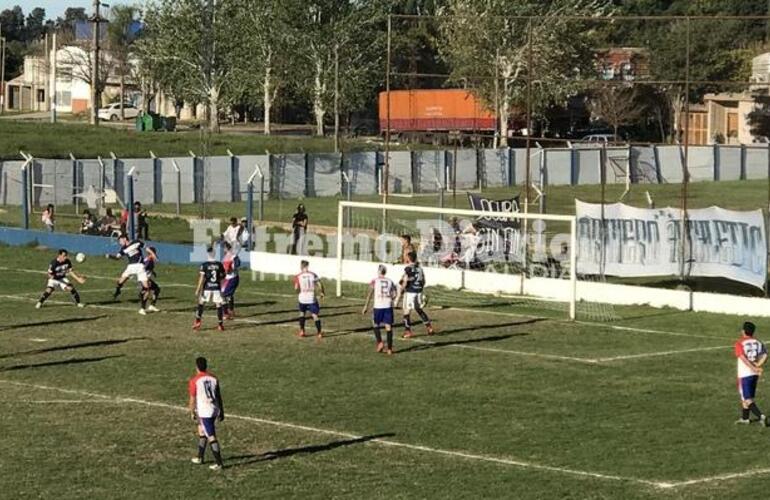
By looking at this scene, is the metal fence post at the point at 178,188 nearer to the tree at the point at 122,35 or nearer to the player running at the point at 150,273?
the player running at the point at 150,273

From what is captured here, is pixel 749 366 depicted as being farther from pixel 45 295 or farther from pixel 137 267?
pixel 45 295

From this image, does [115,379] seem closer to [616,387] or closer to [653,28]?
[616,387]

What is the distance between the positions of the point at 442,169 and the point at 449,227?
1032 inches

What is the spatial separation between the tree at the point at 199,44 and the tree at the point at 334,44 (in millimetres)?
4031

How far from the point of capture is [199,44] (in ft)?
278

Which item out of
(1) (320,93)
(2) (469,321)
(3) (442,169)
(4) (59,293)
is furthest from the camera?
(1) (320,93)

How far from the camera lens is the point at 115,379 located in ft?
83.3

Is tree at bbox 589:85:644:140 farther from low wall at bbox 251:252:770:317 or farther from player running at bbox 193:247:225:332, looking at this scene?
player running at bbox 193:247:225:332

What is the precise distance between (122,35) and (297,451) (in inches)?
4380

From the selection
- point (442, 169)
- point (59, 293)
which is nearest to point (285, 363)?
point (59, 293)

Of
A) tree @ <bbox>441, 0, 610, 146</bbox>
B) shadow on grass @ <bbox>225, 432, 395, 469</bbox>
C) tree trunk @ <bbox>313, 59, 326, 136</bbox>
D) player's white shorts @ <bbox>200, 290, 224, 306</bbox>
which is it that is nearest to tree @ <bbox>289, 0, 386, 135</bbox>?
tree trunk @ <bbox>313, 59, 326, 136</bbox>

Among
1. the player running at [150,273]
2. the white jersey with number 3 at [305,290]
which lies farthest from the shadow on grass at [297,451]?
the player running at [150,273]

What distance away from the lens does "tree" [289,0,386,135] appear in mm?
82562

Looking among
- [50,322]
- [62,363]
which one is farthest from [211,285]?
[62,363]
